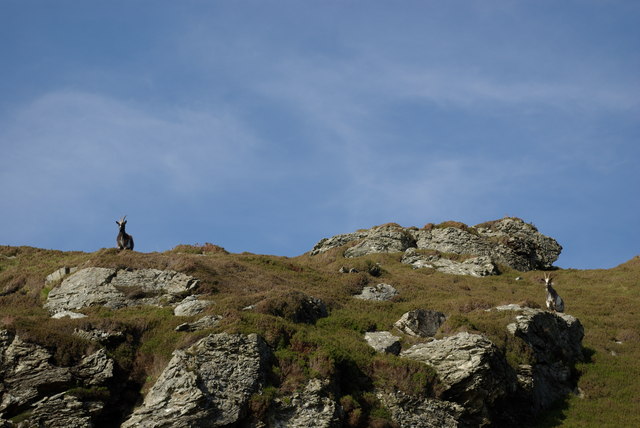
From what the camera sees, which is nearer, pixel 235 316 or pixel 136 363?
pixel 136 363

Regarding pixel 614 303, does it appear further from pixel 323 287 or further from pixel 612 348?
pixel 323 287

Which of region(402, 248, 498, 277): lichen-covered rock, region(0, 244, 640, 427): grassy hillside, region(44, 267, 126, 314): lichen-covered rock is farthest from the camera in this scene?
region(402, 248, 498, 277): lichen-covered rock

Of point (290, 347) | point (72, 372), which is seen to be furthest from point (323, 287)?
point (72, 372)

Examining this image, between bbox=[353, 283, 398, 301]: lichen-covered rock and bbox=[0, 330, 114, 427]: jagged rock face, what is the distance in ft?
69.7

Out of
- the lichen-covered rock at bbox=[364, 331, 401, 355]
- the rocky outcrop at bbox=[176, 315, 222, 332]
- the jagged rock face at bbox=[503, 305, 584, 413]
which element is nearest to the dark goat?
the rocky outcrop at bbox=[176, 315, 222, 332]

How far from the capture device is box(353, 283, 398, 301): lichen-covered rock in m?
42.0

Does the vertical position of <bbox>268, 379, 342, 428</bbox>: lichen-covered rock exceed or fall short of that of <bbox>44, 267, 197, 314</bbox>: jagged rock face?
it falls short

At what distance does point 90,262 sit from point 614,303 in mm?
38164

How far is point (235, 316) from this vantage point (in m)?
28.2

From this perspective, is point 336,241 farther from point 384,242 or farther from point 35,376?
point 35,376

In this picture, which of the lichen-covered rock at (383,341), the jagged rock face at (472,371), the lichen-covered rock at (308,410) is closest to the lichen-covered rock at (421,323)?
the lichen-covered rock at (383,341)

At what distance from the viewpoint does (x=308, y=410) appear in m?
22.7

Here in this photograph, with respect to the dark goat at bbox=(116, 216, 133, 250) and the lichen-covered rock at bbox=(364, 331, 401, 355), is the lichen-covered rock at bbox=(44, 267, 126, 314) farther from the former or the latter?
the lichen-covered rock at bbox=(364, 331, 401, 355)

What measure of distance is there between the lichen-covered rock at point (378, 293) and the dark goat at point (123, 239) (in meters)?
15.7
